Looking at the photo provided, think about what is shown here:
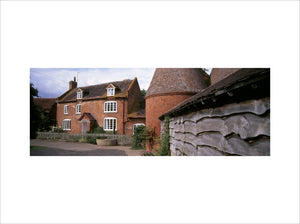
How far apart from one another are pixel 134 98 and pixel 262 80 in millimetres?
7022

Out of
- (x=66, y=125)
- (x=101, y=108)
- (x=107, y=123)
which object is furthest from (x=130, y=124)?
(x=66, y=125)

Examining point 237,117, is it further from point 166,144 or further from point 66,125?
point 66,125

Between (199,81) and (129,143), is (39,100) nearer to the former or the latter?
(129,143)

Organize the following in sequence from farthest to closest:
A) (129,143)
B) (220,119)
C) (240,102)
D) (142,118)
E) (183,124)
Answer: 1. (142,118)
2. (129,143)
3. (183,124)
4. (220,119)
5. (240,102)

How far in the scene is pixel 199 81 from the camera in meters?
6.34

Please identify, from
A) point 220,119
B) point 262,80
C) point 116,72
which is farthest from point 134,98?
point 262,80

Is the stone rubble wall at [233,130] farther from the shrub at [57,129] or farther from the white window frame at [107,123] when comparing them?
the white window frame at [107,123]

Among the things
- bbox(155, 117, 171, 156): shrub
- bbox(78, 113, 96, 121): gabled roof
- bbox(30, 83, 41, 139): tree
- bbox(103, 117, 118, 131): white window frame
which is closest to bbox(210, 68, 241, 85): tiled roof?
bbox(155, 117, 171, 156): shrub

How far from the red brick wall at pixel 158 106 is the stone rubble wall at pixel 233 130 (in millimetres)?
3570

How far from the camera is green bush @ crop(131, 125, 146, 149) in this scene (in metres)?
5.62

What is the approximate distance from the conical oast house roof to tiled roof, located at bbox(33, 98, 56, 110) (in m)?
3.68

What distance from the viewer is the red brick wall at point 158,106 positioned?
650 cm

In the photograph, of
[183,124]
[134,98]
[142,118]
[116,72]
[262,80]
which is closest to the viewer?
[262,80]
